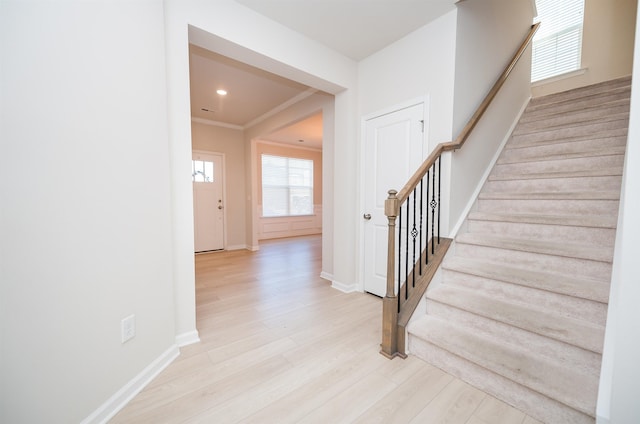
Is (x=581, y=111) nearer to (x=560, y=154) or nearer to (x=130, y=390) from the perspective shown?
(x=560, y=154)

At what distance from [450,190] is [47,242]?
8.49 ft

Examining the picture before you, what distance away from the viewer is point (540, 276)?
5.74 ft

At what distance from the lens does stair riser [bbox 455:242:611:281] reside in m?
1.65

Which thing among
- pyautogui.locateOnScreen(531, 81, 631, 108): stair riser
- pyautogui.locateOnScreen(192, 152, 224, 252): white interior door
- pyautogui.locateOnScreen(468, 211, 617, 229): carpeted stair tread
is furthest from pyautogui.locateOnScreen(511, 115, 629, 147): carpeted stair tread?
pyautogui.locateOnScreen(192, 152, 224, 252): white interior door

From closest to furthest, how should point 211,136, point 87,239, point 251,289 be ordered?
point 87,239 < point 251,289 < point 211,136

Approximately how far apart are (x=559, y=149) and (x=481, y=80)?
3.38 ft

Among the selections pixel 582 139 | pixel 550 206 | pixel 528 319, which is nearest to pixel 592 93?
pixel 582 139

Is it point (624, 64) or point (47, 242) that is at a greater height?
point (624, 64)

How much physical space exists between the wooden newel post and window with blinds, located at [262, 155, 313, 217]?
215 inches

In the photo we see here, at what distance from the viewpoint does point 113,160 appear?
4.43ft

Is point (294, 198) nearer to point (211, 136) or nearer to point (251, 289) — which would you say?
point (211, 136)

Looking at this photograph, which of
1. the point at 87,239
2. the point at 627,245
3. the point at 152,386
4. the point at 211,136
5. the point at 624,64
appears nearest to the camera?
the point at 627,245

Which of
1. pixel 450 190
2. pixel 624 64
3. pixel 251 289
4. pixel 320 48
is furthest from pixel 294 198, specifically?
pixel 624 64

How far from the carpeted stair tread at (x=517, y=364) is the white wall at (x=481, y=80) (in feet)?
3.30
